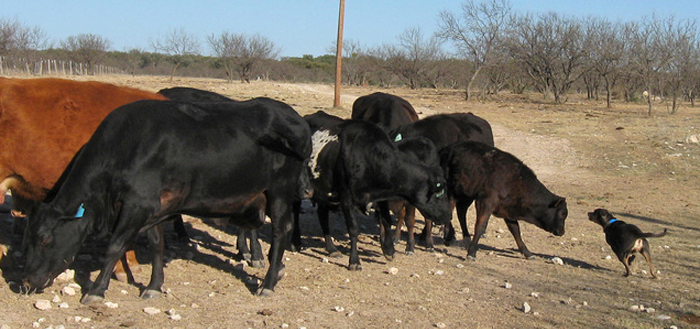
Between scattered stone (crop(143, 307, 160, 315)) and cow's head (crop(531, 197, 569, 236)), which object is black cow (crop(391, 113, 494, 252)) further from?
scattered stone (crop(143, 307, 160, 315))

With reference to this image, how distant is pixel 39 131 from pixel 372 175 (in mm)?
3273

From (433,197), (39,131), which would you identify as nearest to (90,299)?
(39,131)

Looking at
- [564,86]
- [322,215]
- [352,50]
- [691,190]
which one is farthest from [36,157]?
[352,50]

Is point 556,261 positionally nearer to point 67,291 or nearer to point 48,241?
point 67,291

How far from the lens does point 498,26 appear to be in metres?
38.6

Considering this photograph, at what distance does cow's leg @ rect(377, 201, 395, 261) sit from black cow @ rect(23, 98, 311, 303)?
1.95m

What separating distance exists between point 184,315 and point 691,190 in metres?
11.6

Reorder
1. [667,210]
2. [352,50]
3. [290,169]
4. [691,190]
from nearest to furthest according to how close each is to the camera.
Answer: [290,169] → [667,210] → [691,190] → [352,50]

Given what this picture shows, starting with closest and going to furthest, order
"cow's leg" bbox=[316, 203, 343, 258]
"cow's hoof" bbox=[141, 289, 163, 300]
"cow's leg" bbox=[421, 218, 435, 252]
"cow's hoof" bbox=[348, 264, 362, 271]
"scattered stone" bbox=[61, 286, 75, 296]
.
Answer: "scattered stone" bbox=[61, 286, 75, 296]
"cow's hoof" bbox=[141, 289, 163, 300]
"cow's hoof" bbox=[348, 264, 362, 271]
"cow's leg" bbox=[316, 203, 343, 258]
"cow's leg" bbox=[421, 218, 435, 252]

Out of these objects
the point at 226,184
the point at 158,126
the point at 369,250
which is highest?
the point at 158,126

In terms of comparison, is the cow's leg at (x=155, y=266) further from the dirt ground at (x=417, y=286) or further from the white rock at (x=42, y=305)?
the white rock at (x=42, y=305)

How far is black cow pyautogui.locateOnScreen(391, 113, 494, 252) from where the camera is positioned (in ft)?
29.6

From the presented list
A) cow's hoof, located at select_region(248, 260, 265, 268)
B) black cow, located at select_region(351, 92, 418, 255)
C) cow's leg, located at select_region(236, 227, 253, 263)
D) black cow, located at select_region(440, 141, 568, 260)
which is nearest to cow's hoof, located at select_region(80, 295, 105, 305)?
cow's hoof, located at select_region(248, 260, 265, 268)

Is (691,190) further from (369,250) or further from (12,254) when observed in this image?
(12,254)
